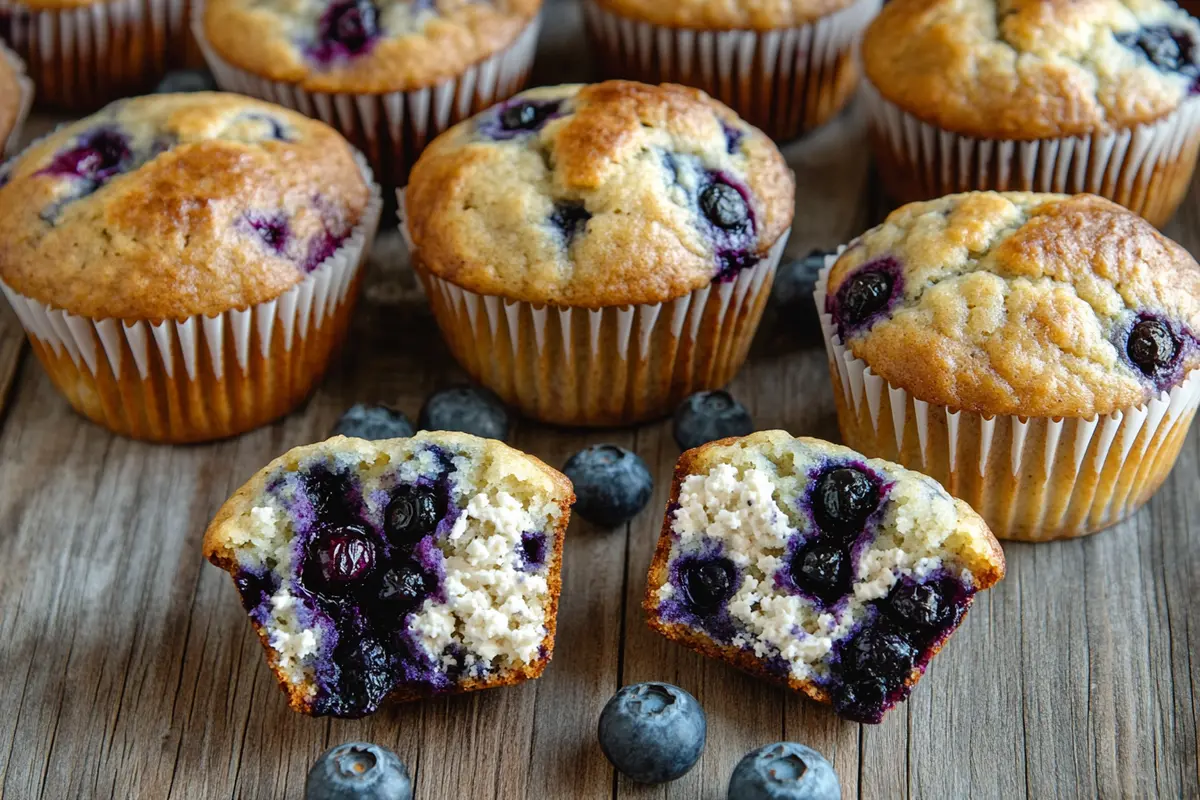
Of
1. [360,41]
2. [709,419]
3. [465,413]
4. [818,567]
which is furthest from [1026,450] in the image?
[360,41]

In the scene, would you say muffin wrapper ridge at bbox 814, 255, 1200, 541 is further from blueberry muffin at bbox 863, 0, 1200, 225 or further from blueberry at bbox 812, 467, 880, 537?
blueberry muffin at bbox 863, 0, 1200, 225

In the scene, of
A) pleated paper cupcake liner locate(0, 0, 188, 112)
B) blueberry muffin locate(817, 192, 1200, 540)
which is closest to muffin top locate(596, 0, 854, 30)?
blueberry muffin locate(817, 192, 1200, 540)

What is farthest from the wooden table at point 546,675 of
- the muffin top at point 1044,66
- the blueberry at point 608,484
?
the muffin top at point 1044,66

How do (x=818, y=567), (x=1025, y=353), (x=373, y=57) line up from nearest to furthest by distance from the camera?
1. (x=818, y=567)
2. (x=1025, y=353)
3. (x=373, y=57)

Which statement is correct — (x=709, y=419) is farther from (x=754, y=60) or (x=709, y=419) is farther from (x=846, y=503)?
(x=754, y=60)

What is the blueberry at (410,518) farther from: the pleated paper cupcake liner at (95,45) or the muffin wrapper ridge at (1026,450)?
the pleated paper cupcake liner at (95,45)

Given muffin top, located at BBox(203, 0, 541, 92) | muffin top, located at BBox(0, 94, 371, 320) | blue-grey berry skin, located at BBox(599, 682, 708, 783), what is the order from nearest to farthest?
1. blue-grey berry skin, located at BBox(599, 682, 708, 783)
2. muffin top, located at BBox(0, 94, 371, 320)
3. muffin top, located at BBox(203, 0, 541, 92)

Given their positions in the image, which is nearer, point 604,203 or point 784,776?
point 784,776
